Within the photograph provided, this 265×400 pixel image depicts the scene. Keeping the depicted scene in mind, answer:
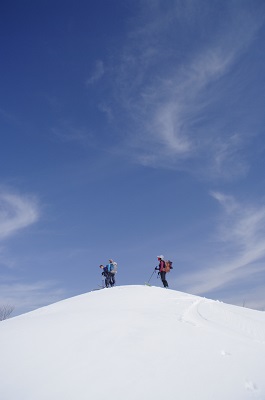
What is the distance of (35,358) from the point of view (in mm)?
5457

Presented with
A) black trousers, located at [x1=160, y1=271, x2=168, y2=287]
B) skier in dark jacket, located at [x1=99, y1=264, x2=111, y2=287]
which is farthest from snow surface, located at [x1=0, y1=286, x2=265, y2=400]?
skier in dark jacket, located at [x1=99, y1=264, x2=111, y2=287]

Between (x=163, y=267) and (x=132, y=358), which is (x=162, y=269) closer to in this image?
(x=163, y=267)

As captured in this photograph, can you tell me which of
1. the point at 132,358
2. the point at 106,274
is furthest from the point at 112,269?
the point at 132,358

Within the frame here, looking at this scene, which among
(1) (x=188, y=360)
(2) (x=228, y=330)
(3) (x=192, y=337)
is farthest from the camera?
(2) (x=228, y=330)

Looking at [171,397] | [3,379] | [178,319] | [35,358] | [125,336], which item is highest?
[178,319]

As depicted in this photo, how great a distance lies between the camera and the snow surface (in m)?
4.34

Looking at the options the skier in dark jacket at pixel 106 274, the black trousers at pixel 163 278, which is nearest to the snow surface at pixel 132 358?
the black trousers at pixel 163 278

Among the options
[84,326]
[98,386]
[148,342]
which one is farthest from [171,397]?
[84,326]

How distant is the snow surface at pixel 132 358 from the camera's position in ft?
14.2

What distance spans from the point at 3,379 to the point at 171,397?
2528 mm

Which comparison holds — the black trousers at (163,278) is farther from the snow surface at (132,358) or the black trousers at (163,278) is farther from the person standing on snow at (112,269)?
the snow surface at (132,358)

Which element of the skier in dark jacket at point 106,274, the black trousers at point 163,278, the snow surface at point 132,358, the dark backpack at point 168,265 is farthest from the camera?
the skier in dark jacket at point 106,274

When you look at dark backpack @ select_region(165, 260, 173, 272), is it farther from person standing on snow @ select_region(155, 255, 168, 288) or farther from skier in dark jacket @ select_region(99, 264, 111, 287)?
skier in dark jacket @ select_region(99, 264, 111, 287)

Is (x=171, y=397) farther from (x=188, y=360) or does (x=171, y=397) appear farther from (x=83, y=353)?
(x=83, y=353)
